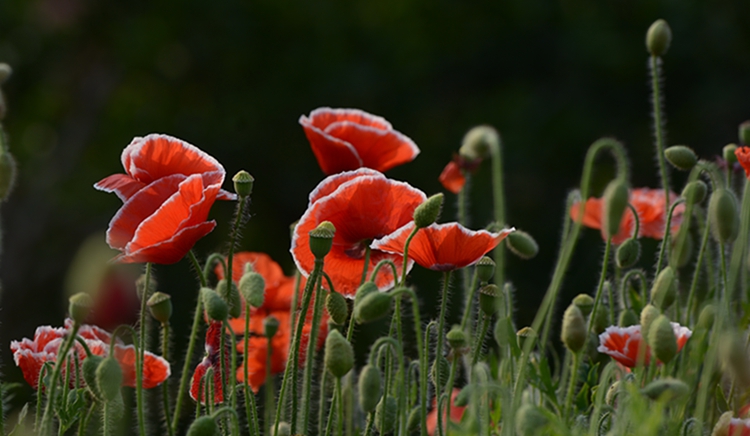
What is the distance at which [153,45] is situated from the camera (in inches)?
213

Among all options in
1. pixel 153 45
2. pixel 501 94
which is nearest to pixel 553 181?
pixel 501 94

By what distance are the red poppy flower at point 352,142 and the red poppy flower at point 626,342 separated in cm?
33

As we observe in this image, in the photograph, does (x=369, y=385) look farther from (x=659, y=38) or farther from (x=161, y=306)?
(x=659, y=38)

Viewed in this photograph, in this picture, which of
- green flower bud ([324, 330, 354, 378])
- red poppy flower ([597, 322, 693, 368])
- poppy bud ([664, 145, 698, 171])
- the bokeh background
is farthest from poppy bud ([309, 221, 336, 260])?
the bokeh background

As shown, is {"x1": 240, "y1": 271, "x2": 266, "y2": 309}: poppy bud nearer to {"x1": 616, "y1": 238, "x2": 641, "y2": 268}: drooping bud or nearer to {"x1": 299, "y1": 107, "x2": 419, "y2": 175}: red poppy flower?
{"x1": 299, "y1": 107, "x2": 419, "y2": 175}: red poppy flower

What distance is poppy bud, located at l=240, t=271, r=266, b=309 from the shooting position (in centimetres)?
83

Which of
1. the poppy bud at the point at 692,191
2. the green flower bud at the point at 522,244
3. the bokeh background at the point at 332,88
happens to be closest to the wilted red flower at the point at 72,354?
the green flower bud at the point at 522,244

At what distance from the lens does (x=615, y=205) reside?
29.9 inches

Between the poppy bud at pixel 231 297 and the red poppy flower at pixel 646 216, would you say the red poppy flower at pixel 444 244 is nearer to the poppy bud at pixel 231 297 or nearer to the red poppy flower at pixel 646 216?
the poppy bud at pixel 231 297

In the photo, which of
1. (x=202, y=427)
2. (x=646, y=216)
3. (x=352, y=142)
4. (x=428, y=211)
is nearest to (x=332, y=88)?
(x=646, y=216)

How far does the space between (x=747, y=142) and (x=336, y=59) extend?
425cm

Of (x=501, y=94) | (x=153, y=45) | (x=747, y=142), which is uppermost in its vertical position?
(x=153, y=45)

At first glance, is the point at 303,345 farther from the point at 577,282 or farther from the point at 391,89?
the point at 391,89

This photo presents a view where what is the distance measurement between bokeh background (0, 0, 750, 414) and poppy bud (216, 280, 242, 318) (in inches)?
158
